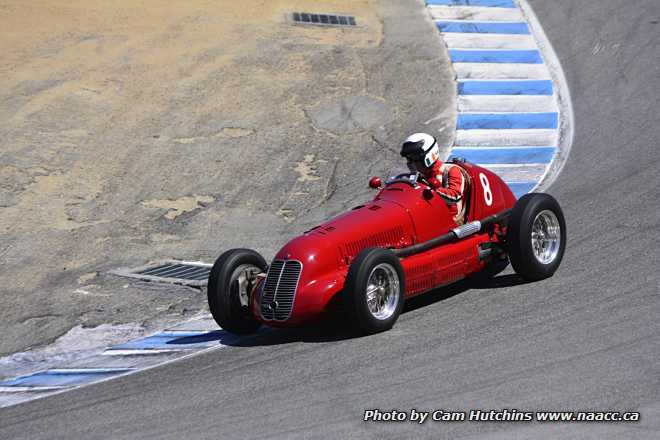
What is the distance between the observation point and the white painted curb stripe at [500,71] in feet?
58.0

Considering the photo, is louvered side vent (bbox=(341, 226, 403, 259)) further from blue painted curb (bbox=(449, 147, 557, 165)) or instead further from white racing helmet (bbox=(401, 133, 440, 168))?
blue painted curb (bbox=(449, 147, 557, 165))

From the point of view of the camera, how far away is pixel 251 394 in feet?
24.1

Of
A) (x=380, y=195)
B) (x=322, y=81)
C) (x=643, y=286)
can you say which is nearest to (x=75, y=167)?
(x=322, y=81)

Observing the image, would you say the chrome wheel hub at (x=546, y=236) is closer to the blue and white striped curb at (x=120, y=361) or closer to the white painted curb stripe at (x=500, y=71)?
the blue and white striped curb at (x=120, y=361)

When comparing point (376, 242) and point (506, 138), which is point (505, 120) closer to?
point (506, 138)

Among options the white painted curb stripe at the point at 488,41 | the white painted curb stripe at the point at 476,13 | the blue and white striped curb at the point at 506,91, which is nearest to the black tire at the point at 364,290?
the blue and white striped curb at the point at 506,91

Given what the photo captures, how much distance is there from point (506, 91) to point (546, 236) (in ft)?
25.1

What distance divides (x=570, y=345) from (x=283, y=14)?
14.0 m

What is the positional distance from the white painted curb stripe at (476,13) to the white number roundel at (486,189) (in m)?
10.8

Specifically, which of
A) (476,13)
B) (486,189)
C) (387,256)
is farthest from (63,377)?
(476,13)

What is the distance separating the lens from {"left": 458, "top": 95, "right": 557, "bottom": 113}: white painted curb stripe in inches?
648

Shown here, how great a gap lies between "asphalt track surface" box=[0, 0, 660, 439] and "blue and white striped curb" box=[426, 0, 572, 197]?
3705 millimetres

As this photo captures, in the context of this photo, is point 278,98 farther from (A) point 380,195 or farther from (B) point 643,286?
(B) point 643,286

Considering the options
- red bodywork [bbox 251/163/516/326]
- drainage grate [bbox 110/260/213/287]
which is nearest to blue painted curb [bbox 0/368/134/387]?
red bodywork [bbox 251/163/516/326]
